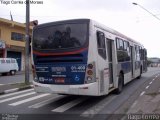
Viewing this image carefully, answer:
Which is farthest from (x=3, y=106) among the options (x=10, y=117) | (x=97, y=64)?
(x=97, y=64)

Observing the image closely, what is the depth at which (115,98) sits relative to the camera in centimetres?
1246

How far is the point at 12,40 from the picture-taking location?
39.7m

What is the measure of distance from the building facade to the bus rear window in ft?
88.1

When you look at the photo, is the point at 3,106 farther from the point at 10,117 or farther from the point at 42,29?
the point at 42,29

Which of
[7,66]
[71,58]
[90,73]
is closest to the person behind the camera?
[90,73]

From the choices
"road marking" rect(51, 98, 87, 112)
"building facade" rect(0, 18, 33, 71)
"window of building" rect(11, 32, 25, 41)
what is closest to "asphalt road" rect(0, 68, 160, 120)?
"road marking" rect(51, 98, 87, 112)

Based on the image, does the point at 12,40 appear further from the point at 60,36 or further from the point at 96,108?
the point at 96,108

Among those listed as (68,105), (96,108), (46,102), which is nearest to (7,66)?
(46,102)

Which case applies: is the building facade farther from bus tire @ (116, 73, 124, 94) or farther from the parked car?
bus tire @ (116, 73, 124, 94)

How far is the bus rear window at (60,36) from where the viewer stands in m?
10.0

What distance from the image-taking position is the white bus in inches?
386

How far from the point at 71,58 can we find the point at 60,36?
0.99 metres

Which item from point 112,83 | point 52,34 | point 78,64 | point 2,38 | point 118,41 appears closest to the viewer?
point 78,64

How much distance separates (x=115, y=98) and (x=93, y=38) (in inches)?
144
